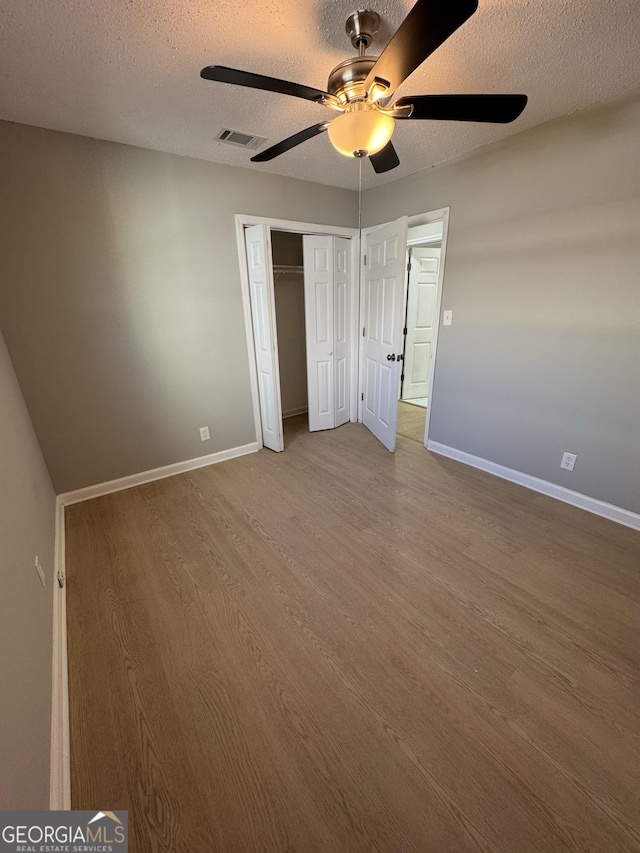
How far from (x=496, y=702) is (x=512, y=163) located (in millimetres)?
3148

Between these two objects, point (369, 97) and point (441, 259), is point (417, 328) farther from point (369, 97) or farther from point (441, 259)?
point (369, 97)

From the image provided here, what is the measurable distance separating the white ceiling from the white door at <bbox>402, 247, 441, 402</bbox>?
2.30 metres

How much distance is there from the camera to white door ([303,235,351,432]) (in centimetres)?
338

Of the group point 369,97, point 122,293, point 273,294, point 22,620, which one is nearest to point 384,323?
point 273,294

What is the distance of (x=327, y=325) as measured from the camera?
11.8 feet

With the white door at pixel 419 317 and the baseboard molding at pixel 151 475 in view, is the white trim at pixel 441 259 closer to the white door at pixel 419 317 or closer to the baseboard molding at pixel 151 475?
the white door at pixel 419 317

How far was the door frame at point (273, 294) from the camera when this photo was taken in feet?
9.39

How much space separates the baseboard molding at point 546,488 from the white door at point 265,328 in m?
1.61

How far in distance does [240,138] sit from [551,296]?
7.82ft

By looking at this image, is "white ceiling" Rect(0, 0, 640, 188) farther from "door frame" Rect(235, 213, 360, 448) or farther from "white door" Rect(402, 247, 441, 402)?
"white door" Rect(402, 247, 441, 402)

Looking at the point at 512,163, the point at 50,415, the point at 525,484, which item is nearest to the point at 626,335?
the point at 525,484

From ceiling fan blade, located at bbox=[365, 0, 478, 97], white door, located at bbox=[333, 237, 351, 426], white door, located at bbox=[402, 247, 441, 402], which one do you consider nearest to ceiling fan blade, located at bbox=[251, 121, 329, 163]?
ceiling fan blade, located at bbox=[365, 0, 478, 97]

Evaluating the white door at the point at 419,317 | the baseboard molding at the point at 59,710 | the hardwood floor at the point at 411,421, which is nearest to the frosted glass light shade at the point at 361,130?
the baseboard molding at the point at 59,710

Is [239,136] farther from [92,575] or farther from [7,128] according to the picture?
[92,575]
